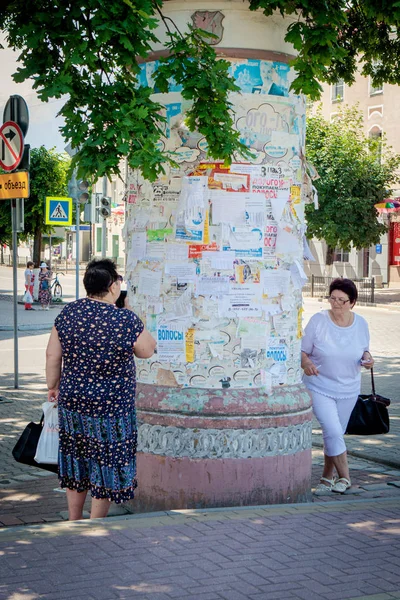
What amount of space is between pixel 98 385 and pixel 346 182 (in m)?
33.6

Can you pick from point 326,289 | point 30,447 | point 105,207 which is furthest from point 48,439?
point 326,289

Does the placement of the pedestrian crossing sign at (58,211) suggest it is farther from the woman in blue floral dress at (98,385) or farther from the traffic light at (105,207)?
the woman in blue floral dress at (98,385)

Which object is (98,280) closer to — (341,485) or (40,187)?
(341,485)

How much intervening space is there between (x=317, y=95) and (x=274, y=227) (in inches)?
38.5

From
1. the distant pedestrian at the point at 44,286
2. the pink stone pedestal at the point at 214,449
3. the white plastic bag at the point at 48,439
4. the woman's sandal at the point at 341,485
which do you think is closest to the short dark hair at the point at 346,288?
the pink stone pedestal at the point at 214,449

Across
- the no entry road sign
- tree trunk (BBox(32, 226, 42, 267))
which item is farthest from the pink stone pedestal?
tree trunk (BBox(32, 226, 42, 267))

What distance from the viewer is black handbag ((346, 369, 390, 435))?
732cm

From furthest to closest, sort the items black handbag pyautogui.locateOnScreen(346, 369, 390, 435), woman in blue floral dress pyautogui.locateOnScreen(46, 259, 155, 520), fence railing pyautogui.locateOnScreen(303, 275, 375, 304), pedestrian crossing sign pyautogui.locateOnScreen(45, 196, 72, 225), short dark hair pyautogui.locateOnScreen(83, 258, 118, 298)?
fence railing pyautogui.locateOnScreen(303, 275, 375, 304)
pedestrian crossing sign pyautogui.locateOnScreen(45, 196, 72, 225)
black handbag pyautogui.locateOnScreen(346, 369, 390, 435)
short dark hair pyautogui.locateOnScreen(83, 258, 118, 298)
woman in blue floral dress pyautogui.locateOnScreen(46, 259, 155, 520)

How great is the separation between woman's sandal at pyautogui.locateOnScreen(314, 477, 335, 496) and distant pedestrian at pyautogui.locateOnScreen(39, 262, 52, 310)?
24216 mm

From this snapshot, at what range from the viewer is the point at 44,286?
31.0 m

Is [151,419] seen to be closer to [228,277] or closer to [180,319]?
[180,319]

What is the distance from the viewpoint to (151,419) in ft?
20.9

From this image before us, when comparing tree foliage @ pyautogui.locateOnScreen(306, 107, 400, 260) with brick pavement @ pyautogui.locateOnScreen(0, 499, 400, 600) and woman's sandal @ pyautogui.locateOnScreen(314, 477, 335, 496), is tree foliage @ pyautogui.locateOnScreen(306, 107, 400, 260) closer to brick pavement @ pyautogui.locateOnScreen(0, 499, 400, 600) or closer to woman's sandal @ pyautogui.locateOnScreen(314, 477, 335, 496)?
woman's sandal @ pyautogui.locateOnScreen(314, 477, 335, 496)

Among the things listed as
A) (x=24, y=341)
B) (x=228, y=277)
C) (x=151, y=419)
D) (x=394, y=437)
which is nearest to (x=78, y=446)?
(x=151, y=419)
